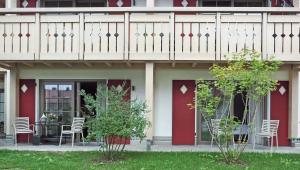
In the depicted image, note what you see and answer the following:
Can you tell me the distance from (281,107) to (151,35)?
5.11m

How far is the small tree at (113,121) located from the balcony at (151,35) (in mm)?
1957

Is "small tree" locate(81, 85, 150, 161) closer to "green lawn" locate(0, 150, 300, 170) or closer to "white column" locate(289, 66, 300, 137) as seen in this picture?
"green lawn" locate(0, 150, 300, 170)

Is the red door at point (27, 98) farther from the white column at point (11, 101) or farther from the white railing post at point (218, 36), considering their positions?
the white railing post at point (218, 36)

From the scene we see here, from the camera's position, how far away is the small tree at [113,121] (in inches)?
401

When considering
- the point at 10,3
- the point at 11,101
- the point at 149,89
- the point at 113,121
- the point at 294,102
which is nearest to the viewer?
the point at 113,121

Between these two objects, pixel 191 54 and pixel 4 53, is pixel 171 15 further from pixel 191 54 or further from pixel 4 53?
pixel 4 53

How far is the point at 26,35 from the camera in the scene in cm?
1237

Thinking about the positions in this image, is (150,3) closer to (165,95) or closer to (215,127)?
(165,95)

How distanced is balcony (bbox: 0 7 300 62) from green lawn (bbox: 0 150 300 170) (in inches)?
108

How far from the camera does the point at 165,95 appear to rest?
14219mm

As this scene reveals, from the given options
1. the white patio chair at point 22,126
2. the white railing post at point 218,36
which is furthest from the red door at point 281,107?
the white patio chair at point 22,126

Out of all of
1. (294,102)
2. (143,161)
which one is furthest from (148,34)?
(294,102)

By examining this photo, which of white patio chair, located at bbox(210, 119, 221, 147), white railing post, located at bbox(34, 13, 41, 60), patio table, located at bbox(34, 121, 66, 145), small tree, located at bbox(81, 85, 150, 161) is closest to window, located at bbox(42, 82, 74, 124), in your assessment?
patio table, located at bbox(34, 121, 66, 145)

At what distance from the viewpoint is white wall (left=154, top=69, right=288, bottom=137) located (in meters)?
14.1
